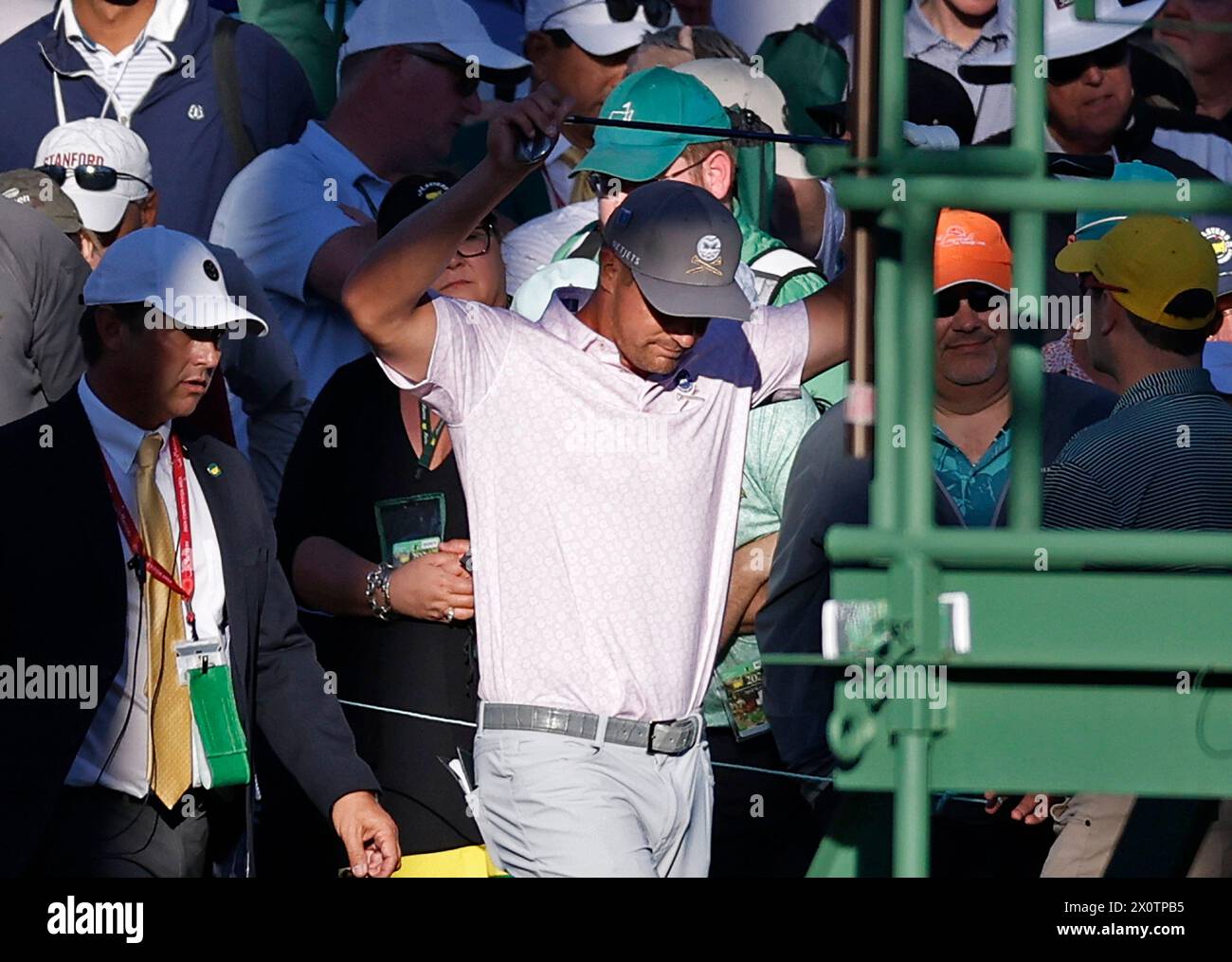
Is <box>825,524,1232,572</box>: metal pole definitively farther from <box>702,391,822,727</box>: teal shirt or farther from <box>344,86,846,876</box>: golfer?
<box>702,391,822,727</box>: teal shirt

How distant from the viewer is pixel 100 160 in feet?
18.1

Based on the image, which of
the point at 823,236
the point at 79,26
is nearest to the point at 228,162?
the point at 79,26

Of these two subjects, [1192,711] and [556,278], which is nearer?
[1192,711]

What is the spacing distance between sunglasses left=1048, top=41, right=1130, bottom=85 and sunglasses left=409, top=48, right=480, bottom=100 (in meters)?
1.68

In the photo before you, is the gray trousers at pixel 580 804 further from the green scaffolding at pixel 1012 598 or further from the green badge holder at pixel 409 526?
the green badge holder at pixel 409 526

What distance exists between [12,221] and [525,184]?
5.02 feet

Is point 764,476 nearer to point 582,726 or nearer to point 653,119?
point 653,119

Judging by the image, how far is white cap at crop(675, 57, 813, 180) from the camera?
18.5 feet

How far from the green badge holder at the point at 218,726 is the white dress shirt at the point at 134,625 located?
0.03 m

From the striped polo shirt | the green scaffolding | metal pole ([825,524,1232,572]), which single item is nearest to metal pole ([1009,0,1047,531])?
the green scaffolding

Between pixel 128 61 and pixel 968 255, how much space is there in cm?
228

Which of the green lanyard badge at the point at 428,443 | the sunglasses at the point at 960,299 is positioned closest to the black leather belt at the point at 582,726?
the green lanyard badge at the point at 428,443
